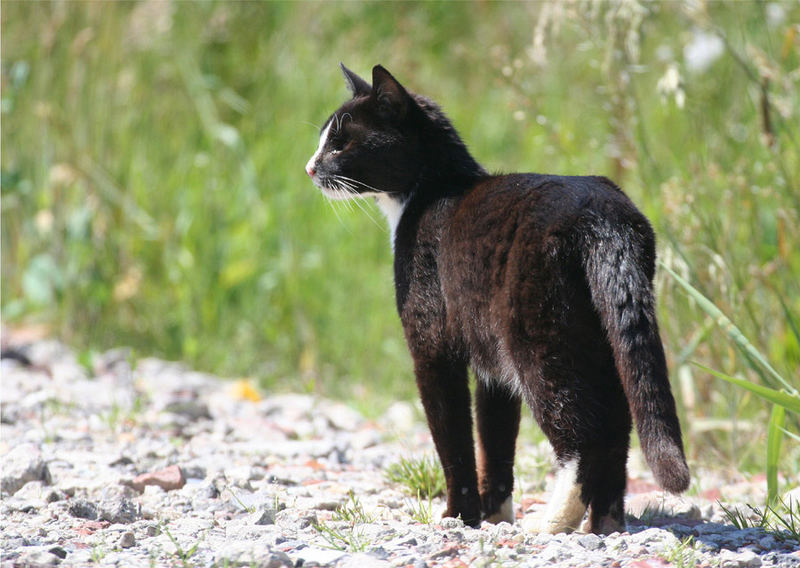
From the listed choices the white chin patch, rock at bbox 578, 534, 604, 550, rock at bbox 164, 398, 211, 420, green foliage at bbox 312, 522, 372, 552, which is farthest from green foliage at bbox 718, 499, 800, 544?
rock at bbox 164, 398, 211, 420

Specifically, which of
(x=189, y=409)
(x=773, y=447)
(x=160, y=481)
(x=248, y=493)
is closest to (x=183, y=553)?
(x=248, y=493)

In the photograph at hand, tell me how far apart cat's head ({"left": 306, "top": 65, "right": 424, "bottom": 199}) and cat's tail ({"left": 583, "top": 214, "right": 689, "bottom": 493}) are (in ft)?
2.87

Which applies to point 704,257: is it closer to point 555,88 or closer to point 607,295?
point 607,295

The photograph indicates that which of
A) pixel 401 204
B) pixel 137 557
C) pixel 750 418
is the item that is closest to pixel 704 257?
pixel 750 418

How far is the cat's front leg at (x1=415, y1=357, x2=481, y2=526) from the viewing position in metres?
2.93

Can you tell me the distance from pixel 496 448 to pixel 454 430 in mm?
230

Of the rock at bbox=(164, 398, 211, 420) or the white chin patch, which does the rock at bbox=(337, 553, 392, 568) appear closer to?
the white chin patch

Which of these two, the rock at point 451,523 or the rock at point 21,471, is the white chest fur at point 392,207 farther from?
the rock at point 21,471

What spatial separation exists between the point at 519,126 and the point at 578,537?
5.08 metres

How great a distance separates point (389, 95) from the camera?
3.23 meters

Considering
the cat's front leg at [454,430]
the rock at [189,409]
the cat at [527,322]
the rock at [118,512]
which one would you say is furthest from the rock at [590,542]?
the rock at [189,409]

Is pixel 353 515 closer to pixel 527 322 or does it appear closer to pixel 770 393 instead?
pixel 527 322

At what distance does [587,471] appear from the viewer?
8.57ft

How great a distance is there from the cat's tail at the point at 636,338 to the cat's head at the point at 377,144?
0.87 m
